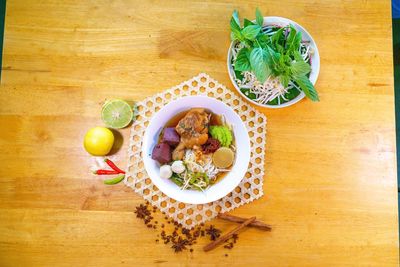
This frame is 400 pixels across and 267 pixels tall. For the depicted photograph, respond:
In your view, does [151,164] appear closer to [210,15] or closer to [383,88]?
[210,15]

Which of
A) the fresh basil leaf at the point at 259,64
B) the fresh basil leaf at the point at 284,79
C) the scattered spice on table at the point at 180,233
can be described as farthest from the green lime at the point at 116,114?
the fresh basil leaf at the point at 284,79

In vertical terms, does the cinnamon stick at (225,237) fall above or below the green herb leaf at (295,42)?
below

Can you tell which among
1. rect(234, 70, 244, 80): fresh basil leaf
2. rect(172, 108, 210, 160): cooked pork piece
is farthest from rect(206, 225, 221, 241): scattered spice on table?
rect(234, 70, 244, 80): fresh basil leaf

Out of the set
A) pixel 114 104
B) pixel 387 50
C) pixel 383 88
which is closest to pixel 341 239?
pixel 383 88

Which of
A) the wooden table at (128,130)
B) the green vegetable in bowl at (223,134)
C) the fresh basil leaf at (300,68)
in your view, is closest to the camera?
the fresh basil leaf at (300,68)

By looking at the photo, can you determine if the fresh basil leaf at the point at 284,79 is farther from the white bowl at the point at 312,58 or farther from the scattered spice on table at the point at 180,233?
the scattered spice on table at the point at 180,233

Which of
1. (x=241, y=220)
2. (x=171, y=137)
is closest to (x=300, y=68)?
(x=171, y=137)
